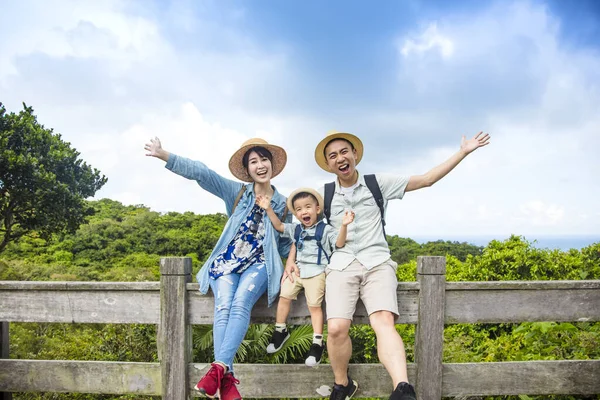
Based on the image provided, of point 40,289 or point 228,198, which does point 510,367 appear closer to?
point 228,198

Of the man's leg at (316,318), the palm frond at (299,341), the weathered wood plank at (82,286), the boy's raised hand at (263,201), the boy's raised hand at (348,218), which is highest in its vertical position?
the boy's raised hand at (263,201)

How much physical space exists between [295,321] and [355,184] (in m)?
1.17

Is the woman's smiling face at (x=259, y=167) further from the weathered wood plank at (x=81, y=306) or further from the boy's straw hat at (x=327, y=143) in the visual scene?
the weathered wood plank at (x=81, y=306)

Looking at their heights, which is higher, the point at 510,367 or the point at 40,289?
the point at 40,289

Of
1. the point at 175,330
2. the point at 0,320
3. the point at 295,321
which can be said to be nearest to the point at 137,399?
the point at 0,320

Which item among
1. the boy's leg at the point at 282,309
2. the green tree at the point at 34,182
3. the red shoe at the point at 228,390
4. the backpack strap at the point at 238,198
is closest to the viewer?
the red shoe at the point at 228,390

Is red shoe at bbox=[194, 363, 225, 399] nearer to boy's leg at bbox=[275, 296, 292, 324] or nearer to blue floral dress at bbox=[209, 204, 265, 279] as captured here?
boy's leg at bbox=[275, 296, 292, 324]

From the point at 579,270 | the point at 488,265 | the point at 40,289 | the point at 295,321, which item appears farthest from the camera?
the point at 488,265

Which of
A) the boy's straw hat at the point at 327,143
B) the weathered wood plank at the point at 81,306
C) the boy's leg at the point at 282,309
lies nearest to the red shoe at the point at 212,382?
the boy's leg at the point at 282,309

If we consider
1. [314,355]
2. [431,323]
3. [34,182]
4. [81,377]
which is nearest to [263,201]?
[314,355]

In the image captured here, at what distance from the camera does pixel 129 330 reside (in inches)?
275

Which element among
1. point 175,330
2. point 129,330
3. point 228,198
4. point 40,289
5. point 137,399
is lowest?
point 137,399

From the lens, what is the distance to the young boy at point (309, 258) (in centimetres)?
341

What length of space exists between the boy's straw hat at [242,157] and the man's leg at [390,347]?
1.46 meters
